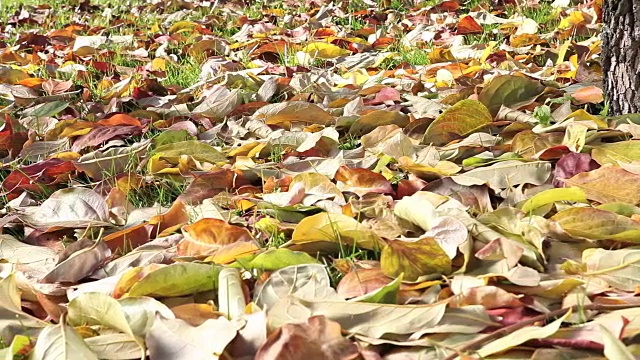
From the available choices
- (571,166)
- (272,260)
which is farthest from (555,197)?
(272,260)

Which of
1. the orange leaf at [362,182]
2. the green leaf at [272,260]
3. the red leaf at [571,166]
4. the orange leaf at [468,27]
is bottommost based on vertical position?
the orange leaf at [468,27]

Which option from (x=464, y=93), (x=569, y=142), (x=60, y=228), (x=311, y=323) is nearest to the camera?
(x=311, y=323)

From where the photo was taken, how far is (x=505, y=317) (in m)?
1.17

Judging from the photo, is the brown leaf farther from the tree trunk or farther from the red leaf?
the tree trunk

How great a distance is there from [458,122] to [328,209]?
0.61m

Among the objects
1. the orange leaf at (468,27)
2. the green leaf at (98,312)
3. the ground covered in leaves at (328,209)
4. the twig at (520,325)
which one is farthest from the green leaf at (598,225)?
the orange leaf at (468,27)

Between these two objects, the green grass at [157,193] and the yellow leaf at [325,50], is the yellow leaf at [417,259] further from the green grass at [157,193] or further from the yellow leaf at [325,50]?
the yellow leaf at [325,50]

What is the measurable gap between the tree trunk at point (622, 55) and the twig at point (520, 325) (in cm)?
116

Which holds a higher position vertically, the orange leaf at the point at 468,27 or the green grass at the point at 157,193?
the green grass at the point at 157,193

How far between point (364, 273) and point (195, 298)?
0.98ft

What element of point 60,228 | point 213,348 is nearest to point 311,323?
point 213,348

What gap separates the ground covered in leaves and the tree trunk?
8cm

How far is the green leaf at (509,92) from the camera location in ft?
7.31

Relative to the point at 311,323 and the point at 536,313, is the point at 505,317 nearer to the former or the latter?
the point at 536,313
